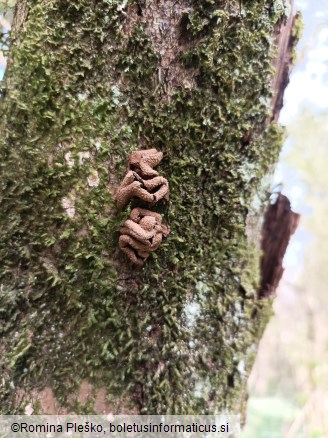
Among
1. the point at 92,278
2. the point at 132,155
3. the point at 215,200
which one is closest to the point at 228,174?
the point at 215,200

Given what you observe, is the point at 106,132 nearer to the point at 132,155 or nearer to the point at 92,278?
the point at 132,155

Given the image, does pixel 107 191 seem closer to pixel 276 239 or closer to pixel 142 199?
pixel 142 199

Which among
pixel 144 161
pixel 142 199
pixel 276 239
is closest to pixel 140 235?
pixel 142 199

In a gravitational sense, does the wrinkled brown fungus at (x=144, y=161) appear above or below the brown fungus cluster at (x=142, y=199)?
above

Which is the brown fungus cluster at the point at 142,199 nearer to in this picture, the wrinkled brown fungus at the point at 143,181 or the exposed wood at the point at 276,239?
the wrinkled brown fungus at the point at 143,181

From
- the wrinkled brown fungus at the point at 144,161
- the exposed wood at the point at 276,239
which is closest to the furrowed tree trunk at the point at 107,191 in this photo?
the wrinkled brown fungus at the point at 144,161

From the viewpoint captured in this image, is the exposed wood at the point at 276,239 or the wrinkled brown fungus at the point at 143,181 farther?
the exposed wood at the point at 276,239

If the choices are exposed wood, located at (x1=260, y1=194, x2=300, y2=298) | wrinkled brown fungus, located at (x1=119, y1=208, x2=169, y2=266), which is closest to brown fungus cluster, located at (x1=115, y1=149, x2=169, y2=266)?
wrinkled brown fungus, located at (x1=119, y1=208, x2=169, y2=266)
